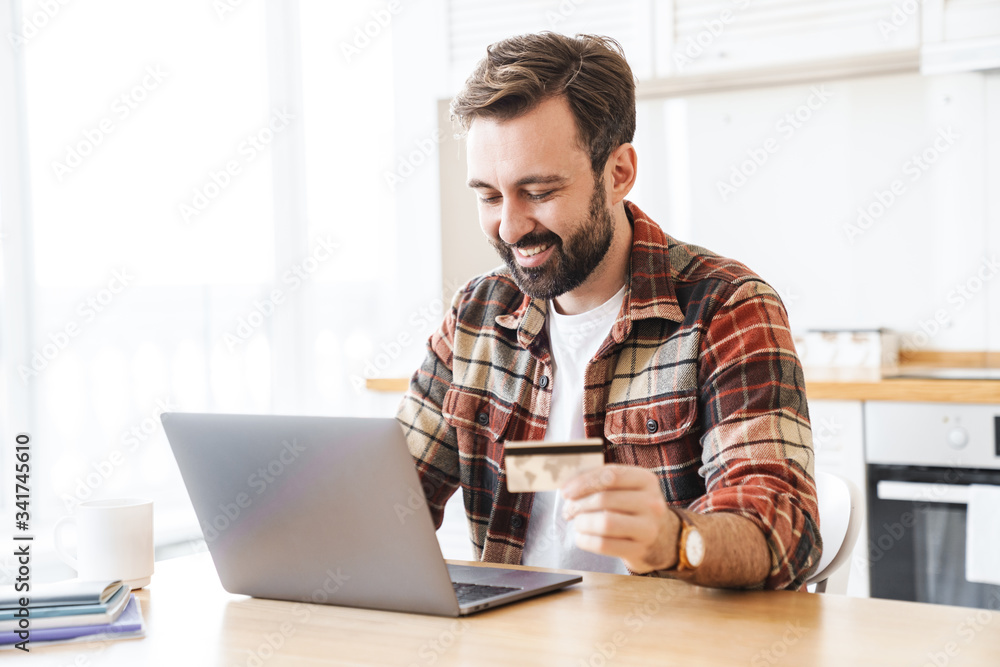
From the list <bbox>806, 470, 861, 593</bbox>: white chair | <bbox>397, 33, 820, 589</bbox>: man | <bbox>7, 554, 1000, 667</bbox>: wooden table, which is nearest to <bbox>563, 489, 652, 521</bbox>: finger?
<bbox>7, 554, 1000, 667</bbox>: wooden table

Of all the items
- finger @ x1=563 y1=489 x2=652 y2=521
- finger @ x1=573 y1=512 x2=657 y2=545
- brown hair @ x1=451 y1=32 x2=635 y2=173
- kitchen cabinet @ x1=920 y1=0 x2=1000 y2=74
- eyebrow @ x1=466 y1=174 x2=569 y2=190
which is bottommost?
finger @ x1=573 y1=512 x2=657 y2=545

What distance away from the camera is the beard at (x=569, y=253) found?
1.43 metres

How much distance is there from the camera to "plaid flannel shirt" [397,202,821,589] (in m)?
1.15

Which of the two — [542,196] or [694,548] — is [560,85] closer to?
[542,196]

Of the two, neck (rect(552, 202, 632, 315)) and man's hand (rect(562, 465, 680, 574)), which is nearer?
man's hand (rect(562, 465, 680, 574))

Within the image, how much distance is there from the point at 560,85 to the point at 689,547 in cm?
71

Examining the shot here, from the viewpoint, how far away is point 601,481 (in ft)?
2.90

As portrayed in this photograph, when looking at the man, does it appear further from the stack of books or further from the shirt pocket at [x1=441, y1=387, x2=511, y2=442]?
the stack of books

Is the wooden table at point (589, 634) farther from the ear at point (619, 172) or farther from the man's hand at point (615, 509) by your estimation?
the ear at point (619, 172)

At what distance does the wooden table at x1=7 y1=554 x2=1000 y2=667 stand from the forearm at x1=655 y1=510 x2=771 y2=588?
2 cm

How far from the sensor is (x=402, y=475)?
92 centimetres

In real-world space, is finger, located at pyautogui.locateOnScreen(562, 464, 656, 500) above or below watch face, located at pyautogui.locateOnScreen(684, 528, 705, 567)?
above

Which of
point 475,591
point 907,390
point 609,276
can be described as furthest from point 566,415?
point 907,390

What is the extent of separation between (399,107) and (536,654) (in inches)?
107
